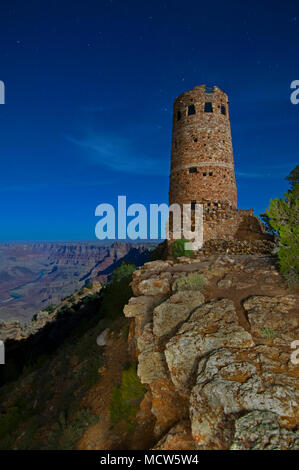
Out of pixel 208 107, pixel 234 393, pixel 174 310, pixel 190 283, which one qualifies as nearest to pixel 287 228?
pixel 190 283

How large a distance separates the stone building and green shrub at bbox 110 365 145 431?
14.0 meters

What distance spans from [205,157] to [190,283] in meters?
14.2

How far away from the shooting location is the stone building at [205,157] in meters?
19.9

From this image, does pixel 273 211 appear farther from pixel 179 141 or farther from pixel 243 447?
pixel 179 141

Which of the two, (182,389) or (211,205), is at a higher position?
(211,205)

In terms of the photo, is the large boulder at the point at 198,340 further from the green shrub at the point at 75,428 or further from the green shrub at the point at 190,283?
the green shrub at the point at 75,428

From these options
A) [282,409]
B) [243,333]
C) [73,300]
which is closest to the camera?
[282,409]

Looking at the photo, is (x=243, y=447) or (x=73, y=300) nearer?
(x=243, y=447)

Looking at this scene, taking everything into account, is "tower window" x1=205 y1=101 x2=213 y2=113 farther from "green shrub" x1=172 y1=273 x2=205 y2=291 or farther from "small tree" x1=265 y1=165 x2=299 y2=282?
"green shrub" x1=172 y1=273 x2=205 y2=291

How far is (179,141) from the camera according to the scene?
21.1 m

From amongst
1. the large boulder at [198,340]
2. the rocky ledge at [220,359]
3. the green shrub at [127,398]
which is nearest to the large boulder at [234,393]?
the rocky ledge at [220,359]

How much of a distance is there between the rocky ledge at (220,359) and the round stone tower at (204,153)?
11641 mm

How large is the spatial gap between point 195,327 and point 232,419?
91.9 inches
